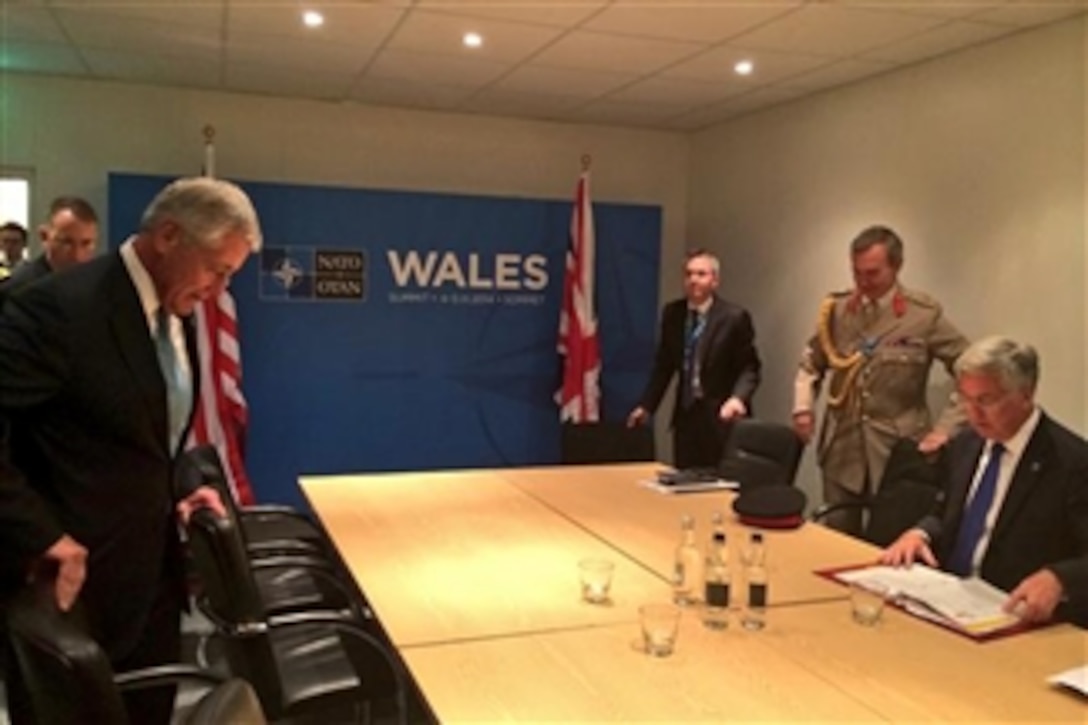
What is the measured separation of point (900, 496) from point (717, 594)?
60.7 inches

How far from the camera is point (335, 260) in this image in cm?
545

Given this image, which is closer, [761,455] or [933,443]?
[933,443]

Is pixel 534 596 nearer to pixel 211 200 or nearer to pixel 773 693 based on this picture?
pixel 773 693

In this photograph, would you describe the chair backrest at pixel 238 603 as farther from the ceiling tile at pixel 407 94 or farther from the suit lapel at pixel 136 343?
the ceiling tile at pixel 407 94

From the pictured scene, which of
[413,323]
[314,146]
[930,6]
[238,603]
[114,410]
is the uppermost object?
[930,6]

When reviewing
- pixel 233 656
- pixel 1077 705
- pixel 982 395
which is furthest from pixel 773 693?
pixel 233 656

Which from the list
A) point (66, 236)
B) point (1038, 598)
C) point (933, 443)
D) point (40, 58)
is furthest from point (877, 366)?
point (40, 58)

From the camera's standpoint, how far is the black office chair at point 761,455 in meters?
3.80

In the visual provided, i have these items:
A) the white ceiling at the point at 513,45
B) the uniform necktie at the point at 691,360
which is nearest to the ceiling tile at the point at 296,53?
the white ceiling at the point at 513,45

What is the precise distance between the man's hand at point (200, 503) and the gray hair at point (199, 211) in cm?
75

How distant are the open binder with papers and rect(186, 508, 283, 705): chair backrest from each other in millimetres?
1441

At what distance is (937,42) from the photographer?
161 inches

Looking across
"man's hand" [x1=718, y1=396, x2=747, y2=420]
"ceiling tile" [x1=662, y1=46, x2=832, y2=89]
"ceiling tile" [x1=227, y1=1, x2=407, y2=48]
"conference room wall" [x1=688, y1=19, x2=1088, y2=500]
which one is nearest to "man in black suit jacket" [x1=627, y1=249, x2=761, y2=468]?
"man's hand" [x1=718, y1=396, x2=747, y2=420]

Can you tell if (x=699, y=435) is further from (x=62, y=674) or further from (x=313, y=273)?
(x=62, y=674)
